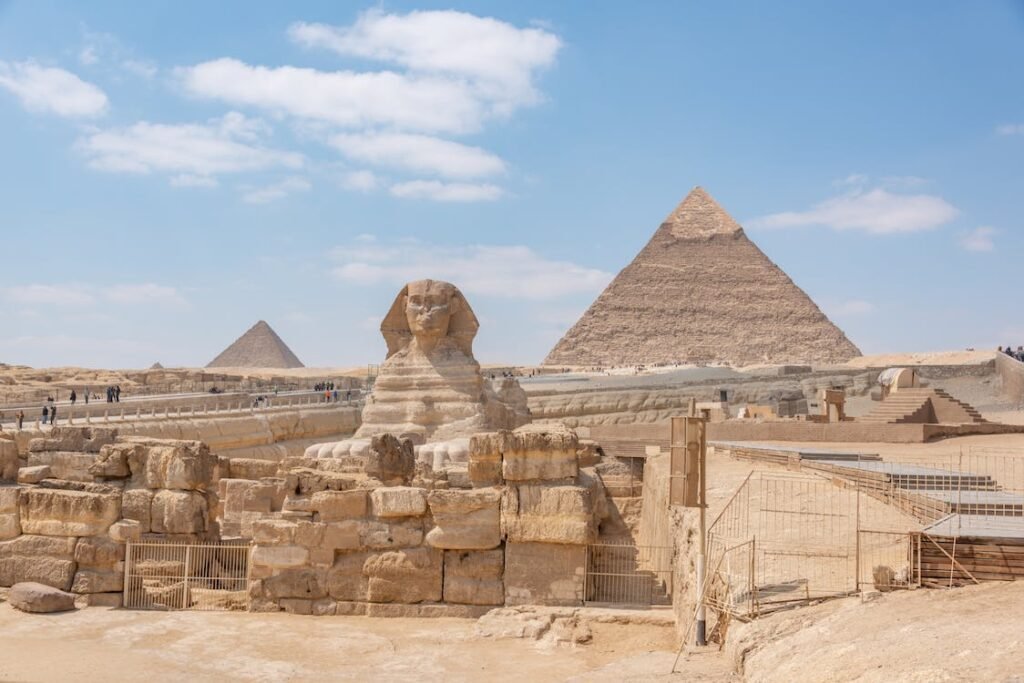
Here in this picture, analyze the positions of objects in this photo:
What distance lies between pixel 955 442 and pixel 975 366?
39.4m

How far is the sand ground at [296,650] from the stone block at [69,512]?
0.65 m

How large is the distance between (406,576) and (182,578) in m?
2.04

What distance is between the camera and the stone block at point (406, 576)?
7.78m

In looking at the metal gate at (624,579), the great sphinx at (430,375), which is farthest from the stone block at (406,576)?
the great sphinx at (430,375)

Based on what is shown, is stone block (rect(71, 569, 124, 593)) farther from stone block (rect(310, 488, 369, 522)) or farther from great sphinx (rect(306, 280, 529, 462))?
great sphinx (rect(306, 280, 529, 462))

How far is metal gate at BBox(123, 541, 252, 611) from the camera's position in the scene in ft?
26.5

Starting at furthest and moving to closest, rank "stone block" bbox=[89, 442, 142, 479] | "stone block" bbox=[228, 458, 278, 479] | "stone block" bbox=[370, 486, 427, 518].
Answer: "stone block" bbox=[228, 458, 278, 479], "stone block" bbox=[89, 442, 142, 479], "stone block" bbox=[370, 486, 427, 518]

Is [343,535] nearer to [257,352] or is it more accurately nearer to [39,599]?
Answer: [39,599]

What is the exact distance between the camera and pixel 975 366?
52.9 meters

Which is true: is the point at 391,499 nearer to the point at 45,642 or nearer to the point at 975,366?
the point at 45,642

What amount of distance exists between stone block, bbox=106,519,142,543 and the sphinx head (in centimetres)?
1081

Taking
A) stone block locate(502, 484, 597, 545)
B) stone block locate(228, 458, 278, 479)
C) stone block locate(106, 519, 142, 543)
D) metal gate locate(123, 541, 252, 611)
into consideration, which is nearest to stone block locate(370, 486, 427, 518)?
stone block locate(502, 484, 597, 545)

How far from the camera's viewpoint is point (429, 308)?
741 inches

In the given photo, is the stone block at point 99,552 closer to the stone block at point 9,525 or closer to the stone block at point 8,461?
the stone block at point 9,525
